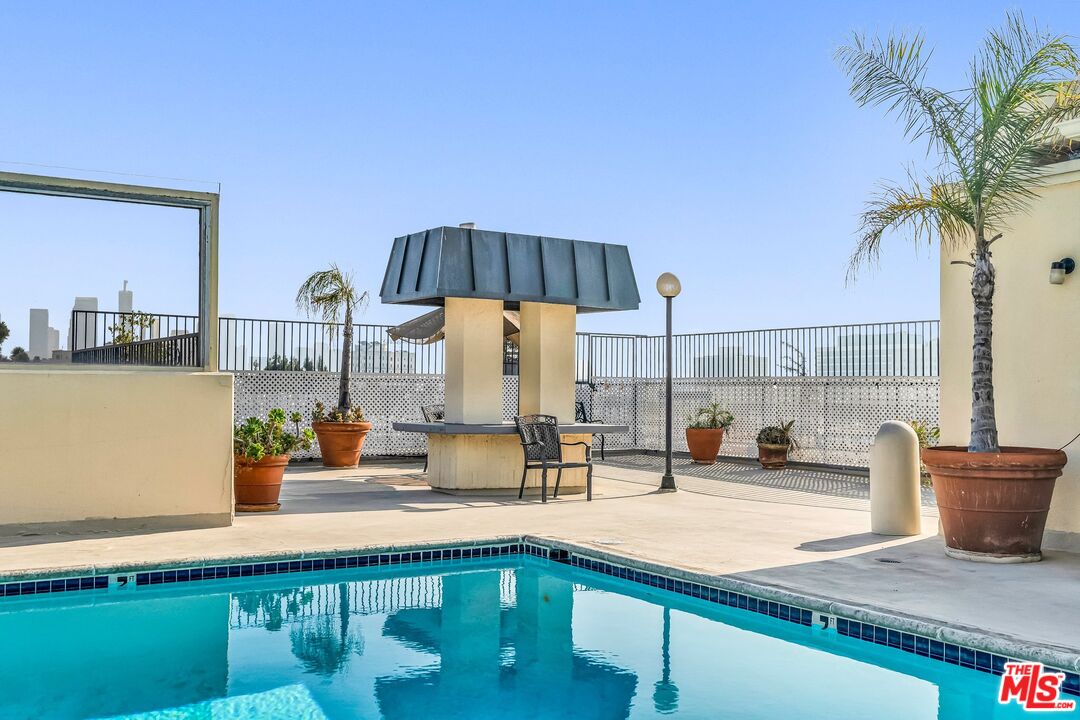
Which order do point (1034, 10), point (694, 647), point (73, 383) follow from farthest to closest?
1. point (73, 383)
2. point (1034, 10)
3. point (694, 647)

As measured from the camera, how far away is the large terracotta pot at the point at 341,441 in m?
14.0

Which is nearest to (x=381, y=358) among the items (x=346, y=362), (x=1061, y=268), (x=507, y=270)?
(x=346, y=362)

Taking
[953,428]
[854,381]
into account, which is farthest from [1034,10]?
[854,381]

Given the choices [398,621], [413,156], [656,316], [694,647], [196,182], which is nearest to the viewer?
[694,647]

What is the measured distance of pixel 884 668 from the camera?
14.8 ft

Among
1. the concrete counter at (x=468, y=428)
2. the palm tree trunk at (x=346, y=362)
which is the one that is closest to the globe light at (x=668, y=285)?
the concrete counter at (x=468, y=428)

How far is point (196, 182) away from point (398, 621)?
13.8ft

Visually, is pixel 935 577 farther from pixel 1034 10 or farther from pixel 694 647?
pixel 1034 10

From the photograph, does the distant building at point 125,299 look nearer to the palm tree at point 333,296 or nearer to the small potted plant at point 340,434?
the small potted plant at point 340,434

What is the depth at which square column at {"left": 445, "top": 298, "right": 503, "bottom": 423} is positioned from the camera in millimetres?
10406

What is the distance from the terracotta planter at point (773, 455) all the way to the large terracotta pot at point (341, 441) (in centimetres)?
616

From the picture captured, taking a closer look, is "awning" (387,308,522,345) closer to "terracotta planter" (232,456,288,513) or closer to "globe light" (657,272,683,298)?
"globe light" (657,272,683,298)

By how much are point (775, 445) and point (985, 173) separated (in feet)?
28.7

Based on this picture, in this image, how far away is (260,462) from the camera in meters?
8.55
